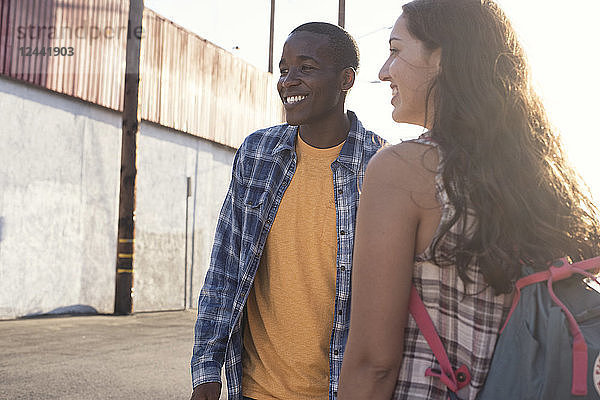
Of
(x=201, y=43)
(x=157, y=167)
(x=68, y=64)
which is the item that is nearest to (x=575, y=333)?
(x=68, y=64)

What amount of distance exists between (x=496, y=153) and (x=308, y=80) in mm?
1605

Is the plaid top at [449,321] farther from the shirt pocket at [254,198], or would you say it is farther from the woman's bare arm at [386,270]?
the shirt pocket at [254,198]

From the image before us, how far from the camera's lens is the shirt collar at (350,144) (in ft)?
9.43

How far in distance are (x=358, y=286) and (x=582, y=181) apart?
0.58 metres

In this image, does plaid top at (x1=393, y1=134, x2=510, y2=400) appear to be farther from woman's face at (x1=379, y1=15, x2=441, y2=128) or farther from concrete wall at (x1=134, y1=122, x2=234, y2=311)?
concrete wall at (x1=134, y1=122, x2=234, y2=311)

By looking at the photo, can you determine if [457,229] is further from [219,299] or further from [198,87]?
[198,87]

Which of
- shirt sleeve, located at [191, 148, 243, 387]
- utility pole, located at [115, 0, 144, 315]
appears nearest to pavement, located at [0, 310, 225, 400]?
utility pole, located at [115, 0, 144, 315]

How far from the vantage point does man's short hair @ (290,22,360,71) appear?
10.3 feet

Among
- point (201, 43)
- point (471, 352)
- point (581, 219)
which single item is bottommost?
point (471, 352)

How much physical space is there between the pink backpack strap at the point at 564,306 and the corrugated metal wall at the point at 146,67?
44.2 ft

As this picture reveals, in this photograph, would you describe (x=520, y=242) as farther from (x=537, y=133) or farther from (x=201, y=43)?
(x=201, y=43)

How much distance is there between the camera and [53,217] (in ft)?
47.1

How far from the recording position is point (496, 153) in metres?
1.52

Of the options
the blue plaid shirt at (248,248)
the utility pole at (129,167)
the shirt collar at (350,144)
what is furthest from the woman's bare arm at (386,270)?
the utility pole at (129,167)
